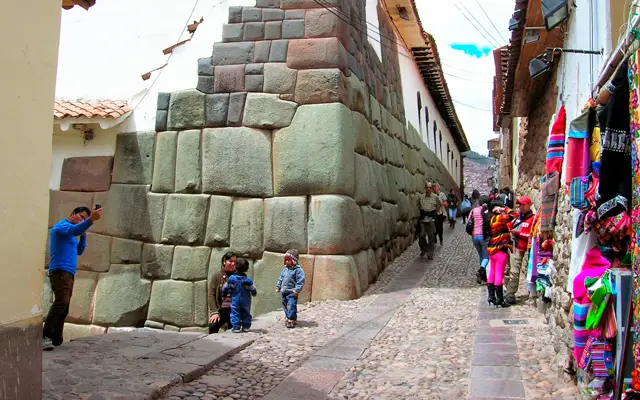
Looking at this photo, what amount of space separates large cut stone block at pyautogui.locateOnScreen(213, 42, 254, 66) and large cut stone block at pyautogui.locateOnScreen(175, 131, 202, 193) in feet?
3.51

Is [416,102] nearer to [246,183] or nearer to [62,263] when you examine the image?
[246,183]

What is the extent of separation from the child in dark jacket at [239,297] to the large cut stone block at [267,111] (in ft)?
7.63

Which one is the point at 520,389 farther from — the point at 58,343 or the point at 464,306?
the point at 58,343

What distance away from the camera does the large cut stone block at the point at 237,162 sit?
7.74 m

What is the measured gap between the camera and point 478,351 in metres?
5.00

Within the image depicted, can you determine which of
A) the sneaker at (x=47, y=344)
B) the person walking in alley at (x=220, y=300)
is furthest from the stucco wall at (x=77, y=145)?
the sneaker at (x=47, y=344)

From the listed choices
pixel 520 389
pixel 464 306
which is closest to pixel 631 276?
pixel 520 389

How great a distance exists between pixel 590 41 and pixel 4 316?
3.86 metres

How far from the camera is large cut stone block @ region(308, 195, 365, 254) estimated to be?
734 cm

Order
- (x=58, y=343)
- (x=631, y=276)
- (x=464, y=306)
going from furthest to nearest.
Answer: (x=464, y=306)
(x=58, y=343)
(x=631, y=276)

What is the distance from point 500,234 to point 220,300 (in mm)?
3292

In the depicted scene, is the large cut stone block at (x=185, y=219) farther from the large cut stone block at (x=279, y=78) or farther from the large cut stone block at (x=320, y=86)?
the large cut stone block at (x=320, y=86)

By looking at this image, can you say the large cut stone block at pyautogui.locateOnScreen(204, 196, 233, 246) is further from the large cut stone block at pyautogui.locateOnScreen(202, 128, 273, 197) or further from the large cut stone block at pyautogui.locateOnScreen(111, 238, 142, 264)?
the large cut stone block at pyautogui.locateOnScreen(111, 238, 142, 264)

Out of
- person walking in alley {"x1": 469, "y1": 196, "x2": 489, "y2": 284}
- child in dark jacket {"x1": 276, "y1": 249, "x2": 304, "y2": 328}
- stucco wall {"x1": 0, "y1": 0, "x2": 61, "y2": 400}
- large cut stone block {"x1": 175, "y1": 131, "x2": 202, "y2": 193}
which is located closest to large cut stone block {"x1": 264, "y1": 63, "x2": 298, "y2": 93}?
large cut stone block {"x1": 175, "y1": 131, "x2": 202, "y2": 193}
